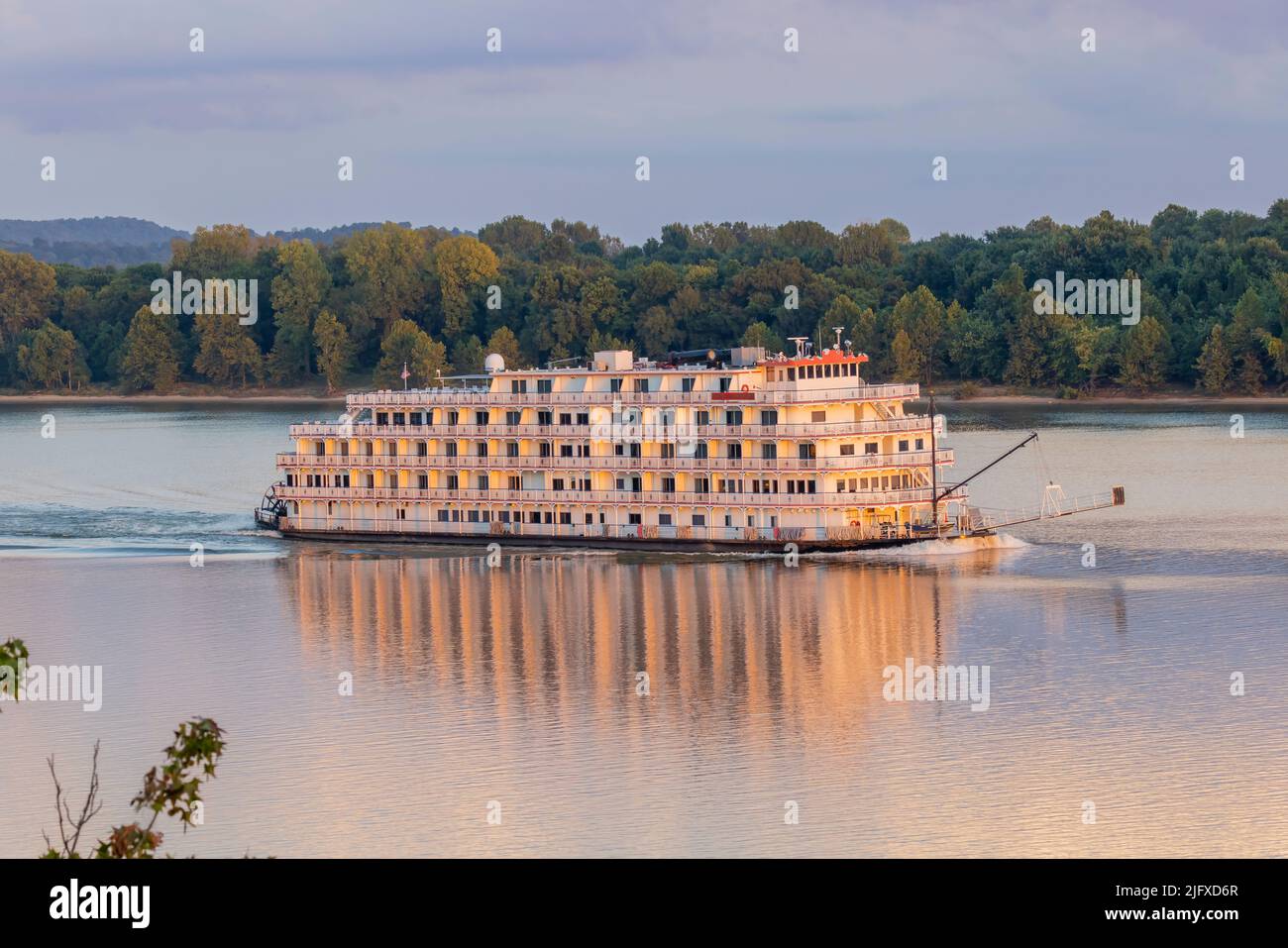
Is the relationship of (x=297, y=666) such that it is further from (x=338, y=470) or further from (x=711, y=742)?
(x=338, y=470)

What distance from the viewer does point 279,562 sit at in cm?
7375

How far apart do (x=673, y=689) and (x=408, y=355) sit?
130m

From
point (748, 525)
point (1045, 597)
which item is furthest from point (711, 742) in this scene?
point (748, 525)

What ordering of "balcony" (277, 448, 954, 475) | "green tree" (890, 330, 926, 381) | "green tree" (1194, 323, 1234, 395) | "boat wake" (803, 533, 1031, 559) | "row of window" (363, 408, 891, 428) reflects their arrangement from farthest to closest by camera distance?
"green tree" (890, 330, 926, 381), "green tree" (1194, 323, 1234, 395), "row of window" (363, 408, 891, 428), "boat wake" (803, 533, 1031, 559), "balcony" (277, 448, 954, 475)

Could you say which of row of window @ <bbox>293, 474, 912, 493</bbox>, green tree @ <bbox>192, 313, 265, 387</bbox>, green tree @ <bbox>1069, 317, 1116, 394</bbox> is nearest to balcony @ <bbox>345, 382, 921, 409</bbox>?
row of window @ <bbox>293, 474, 912, 493</bbox>

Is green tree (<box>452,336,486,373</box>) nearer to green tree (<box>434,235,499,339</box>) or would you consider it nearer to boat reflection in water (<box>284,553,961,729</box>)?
green tree (<box>434,235,499,339</box>)

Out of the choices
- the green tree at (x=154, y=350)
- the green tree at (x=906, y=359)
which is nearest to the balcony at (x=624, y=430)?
the green tree at (x=906, y=359)

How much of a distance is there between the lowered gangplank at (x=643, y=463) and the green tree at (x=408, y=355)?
93072 mm

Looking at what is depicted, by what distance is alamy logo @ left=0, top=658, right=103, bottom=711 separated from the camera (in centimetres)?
5081
